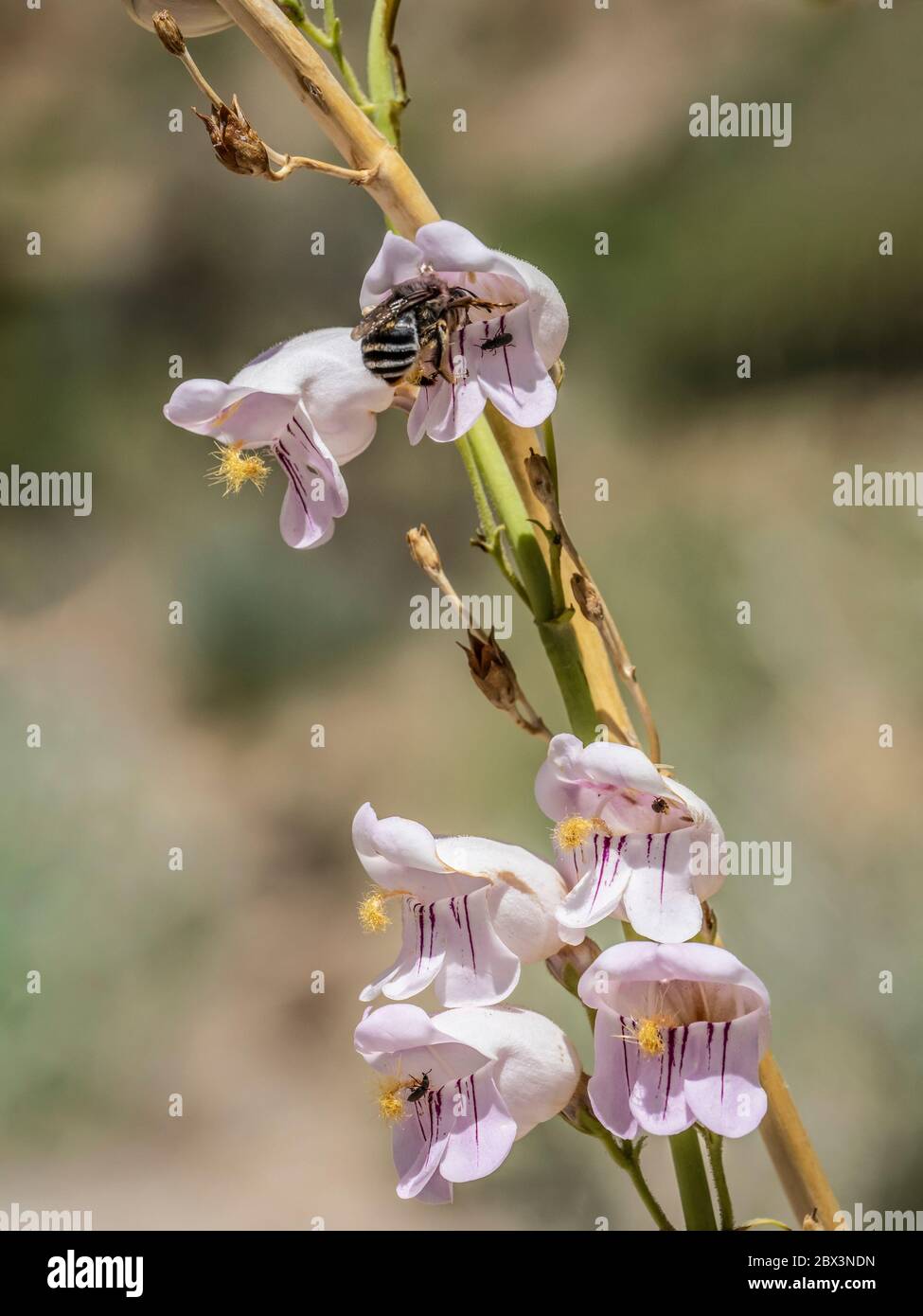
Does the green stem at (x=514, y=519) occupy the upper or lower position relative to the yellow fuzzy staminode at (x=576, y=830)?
upper

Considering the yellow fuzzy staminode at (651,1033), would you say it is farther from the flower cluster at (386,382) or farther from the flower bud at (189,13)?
the flower bud at (189,13)

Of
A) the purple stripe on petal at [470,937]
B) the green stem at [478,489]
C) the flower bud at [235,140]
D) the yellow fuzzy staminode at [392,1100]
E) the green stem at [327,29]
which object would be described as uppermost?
the green stem at [327,29]

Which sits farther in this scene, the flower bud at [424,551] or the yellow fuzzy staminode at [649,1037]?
the flower bud at [424,551]

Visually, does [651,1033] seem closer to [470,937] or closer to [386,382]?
[470,937]

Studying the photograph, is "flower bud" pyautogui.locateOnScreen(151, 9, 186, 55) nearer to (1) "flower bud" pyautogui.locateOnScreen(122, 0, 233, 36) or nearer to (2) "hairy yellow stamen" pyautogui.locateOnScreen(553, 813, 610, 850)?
(1) "flower bud" pyautogui.locateOnScreen(122, 0, 233, 36)

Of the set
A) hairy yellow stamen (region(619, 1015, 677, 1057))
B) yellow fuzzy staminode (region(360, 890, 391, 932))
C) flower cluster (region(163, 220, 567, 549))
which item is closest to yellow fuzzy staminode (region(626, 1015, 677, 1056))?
hairy yellow stamen (region(619, 1015, 677, 1057))

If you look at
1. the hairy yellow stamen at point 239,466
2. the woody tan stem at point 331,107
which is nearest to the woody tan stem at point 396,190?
the woody tan stem at point 331,107
